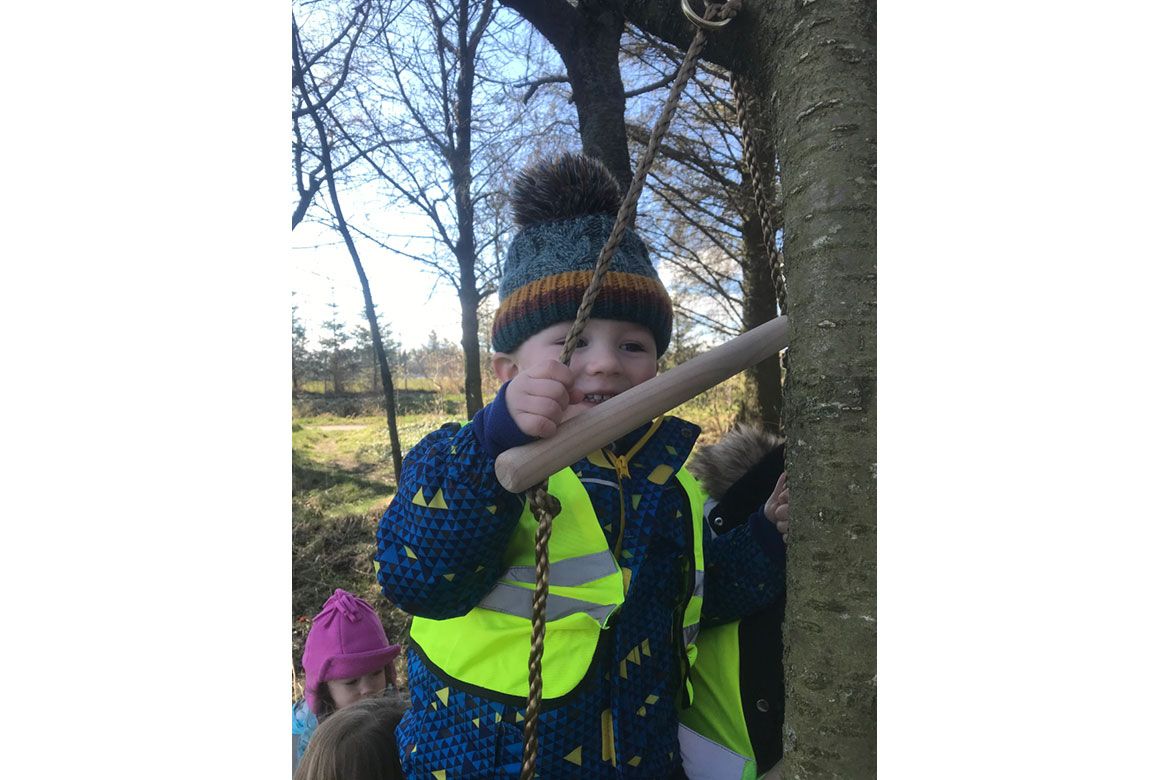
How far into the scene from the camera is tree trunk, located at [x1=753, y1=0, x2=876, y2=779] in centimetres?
69

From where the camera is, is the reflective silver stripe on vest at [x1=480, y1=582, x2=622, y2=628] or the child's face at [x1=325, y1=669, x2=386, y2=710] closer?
the reflective silver stripe on vest at [x1=480, y1=582, x2=622, y2=628]

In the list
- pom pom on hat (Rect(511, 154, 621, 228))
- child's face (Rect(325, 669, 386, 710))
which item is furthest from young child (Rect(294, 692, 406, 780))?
pom pom on hat (Rect(511, 154, 621, 228))

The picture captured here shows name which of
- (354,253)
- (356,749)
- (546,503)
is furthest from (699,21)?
(354,253)

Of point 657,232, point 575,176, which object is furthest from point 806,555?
point 657,232

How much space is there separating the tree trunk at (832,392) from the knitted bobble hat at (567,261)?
→ 442mm

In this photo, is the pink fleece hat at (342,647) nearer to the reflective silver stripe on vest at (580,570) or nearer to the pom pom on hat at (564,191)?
the reflective silver stripe on vest at (580,570)

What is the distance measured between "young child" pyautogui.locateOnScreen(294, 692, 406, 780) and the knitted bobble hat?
79 cm

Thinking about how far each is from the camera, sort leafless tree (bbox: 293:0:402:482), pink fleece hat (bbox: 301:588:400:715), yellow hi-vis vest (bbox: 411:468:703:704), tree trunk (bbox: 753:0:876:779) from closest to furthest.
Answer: tree trunk (bbox: 753:0:876:779), yellow hi-vis vest (bbox: 411:468:703:704), pink fleece hat (bbox: 301:588:400:715), leafless tree (bbox: 293:0:402:482)

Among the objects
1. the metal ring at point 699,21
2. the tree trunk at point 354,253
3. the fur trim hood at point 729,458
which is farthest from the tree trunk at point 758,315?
the metal ring at point 699,21

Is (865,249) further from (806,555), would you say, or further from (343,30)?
(343,30)

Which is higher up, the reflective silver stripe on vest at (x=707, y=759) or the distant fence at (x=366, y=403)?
the distant fence at (x=366, y=403)

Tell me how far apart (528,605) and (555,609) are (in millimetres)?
42

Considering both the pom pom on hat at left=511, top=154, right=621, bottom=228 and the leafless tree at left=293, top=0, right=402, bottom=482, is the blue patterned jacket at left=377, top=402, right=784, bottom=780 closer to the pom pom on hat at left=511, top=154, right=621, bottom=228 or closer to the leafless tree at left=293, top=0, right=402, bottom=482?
the pom pom on hat at left=511, top=154, right=621, bottom=228

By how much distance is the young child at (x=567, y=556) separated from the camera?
88 cm
